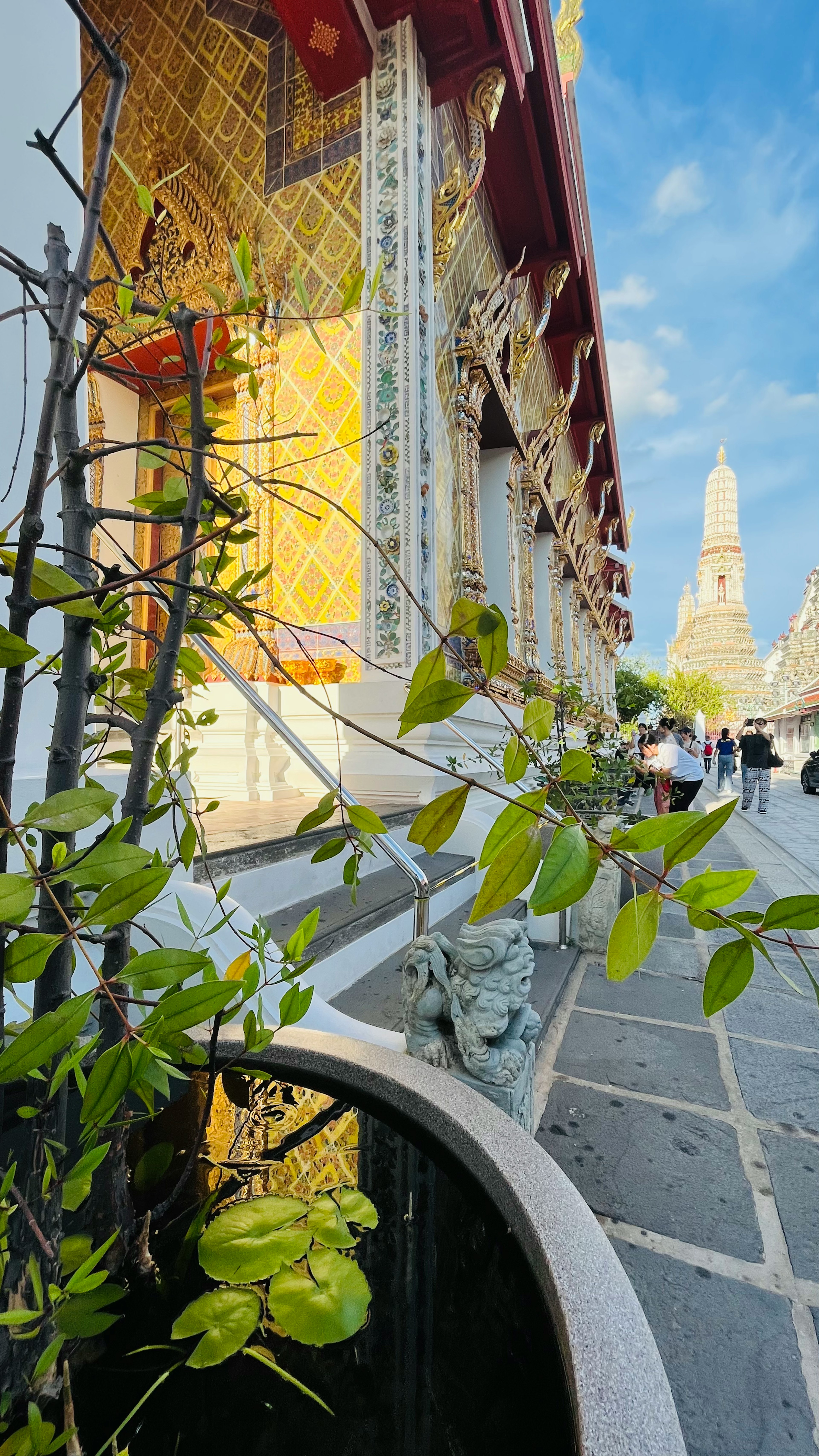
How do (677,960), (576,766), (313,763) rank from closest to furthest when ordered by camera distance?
(576,766) → (313,763) → (677,960)

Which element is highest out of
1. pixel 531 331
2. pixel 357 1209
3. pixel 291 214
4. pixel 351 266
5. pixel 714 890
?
pixel 531 331

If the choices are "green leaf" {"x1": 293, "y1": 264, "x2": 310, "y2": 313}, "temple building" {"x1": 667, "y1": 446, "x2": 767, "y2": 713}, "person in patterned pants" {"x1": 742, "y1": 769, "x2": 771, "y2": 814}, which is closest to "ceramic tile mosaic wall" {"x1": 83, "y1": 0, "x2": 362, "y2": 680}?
"green leaf" {"x1": 293, "y1": 264, "x2": 310, "y2": 313}

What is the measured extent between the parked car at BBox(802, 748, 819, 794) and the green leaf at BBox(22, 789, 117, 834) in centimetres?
1512

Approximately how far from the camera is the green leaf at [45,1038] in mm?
314

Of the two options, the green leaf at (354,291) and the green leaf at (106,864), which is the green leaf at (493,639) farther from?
the green leaf at (354,291)

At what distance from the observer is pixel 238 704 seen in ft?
12.1

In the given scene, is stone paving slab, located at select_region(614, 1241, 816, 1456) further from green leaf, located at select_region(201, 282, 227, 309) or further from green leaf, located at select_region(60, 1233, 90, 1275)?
green leaf, located at select_region(201, 282, 227, 309)

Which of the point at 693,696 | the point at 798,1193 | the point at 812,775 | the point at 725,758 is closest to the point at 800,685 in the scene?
the point at 693,696

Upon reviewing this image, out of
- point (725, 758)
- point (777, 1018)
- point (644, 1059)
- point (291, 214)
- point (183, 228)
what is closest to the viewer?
point (644, 1059)

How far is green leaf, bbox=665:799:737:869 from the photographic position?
31 cm

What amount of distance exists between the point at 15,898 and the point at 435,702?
0.23 m

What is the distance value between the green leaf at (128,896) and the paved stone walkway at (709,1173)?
45.6 inches

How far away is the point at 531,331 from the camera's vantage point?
5309 mm

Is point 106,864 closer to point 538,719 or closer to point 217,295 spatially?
point 538,719
